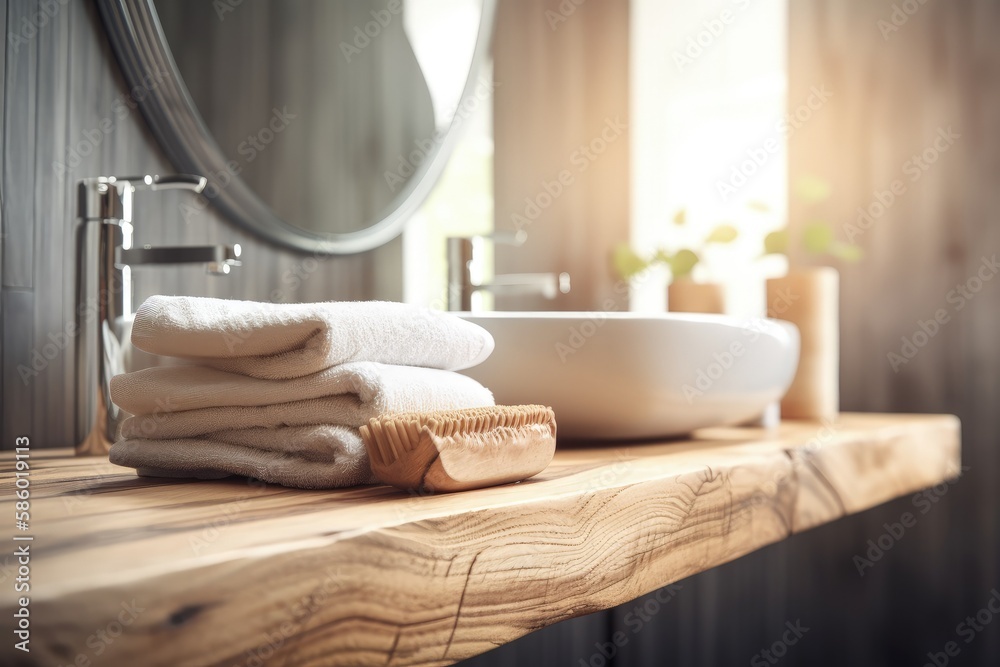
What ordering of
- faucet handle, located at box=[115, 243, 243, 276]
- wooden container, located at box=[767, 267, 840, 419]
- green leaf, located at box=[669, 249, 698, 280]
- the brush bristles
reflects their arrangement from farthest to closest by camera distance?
green leaf, located at box=[669, 249, 698, 280], wooden container, located at box=[767, 267, 840, 419], faucet handle, located at box=[115, 243, 243, 276], the brush bristles

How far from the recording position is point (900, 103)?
1.78 m

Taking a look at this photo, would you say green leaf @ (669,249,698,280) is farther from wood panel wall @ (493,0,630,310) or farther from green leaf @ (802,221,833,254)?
wood panel wall @ (493,0,630,310)

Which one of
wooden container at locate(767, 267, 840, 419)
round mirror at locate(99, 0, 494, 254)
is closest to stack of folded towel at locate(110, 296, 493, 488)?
round mirror at locate(99, 0, 494, 254)

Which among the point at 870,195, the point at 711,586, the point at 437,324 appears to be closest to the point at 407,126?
the point at 437,324

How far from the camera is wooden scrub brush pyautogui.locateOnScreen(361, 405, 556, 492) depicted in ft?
1.86

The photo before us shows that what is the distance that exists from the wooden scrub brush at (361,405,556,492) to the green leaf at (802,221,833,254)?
1.09 meters

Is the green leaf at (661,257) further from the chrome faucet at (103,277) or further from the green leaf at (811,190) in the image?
the chrome faucet at (103,277)

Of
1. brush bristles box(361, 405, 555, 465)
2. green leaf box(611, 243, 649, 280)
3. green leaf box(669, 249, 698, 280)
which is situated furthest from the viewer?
green leaf box(611, 243, 649, 280)

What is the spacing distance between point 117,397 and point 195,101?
479mm

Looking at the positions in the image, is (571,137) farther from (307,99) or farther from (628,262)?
(307,99)

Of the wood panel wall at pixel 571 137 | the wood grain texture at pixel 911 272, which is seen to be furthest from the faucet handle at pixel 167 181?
the wood grain texture at pixel 911 272

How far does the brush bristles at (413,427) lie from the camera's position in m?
0.56

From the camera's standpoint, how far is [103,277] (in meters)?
0.88

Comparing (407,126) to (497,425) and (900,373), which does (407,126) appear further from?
(900,373)
